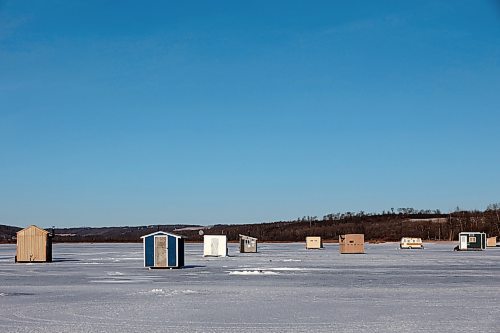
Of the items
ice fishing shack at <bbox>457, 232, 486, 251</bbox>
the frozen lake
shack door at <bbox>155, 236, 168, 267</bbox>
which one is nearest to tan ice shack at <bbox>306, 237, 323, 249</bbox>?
ice fishing shack at <bbox>457, 232, 486, 251</bbox>

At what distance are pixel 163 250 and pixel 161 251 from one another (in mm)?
120

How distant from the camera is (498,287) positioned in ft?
81.5

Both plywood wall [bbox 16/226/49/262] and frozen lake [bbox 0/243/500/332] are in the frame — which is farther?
plywood wall [bbox 16/226/49/262]

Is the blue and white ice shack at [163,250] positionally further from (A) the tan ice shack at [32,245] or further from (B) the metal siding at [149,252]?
(A) the tan ice shack at [32,245]

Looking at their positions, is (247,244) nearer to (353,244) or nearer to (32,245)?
(353,244)

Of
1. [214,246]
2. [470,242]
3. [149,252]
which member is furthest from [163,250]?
[470,242]

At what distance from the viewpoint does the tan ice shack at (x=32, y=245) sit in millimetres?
44906

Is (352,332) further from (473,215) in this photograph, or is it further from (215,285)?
(473,215)

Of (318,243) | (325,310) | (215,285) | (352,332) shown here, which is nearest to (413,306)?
(325,310)

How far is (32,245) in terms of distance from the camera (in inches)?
1780

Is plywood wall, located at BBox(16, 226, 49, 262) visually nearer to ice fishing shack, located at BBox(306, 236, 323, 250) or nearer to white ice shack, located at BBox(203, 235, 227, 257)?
white ice shack, located at BBox(203, 235, 227, 257)

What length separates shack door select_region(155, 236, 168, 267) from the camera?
37281mm

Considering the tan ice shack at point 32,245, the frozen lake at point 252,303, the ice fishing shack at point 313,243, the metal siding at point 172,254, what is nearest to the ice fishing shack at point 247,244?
the ice fishing shack at point 313,243

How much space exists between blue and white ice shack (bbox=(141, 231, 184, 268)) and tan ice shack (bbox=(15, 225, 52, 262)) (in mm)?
10683
